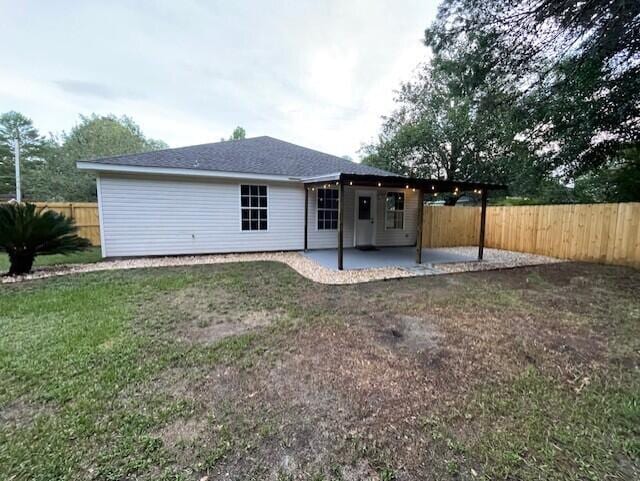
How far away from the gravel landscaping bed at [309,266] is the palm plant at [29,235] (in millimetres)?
399

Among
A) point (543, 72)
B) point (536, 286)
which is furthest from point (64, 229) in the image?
point (543, 72)

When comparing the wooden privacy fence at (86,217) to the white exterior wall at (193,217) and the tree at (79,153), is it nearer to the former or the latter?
the white exterior wall at (193,217)

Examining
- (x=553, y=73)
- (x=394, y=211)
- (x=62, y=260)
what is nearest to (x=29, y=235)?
(x=62, y=260)

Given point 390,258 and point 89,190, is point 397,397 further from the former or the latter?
point 89,190

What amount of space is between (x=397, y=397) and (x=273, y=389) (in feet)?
3.17

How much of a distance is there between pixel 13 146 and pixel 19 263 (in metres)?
24.0

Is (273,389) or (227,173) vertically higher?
(227,173)

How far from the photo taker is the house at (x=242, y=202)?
271 inches

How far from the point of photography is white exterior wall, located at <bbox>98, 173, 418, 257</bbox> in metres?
7.00

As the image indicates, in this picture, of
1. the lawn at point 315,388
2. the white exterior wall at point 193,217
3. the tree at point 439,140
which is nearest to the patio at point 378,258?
the white exterior wall at point 193,217

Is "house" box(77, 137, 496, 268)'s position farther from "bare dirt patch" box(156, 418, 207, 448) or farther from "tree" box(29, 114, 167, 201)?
"tree" box(29, 114, 167, 201)

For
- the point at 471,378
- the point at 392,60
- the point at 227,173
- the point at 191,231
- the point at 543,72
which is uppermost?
the point at 392,60

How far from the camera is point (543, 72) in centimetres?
623

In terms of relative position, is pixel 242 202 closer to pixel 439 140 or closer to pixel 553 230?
pixel 553 230
